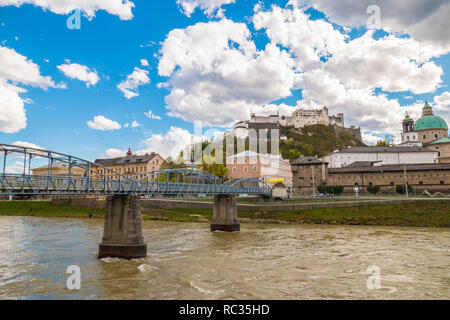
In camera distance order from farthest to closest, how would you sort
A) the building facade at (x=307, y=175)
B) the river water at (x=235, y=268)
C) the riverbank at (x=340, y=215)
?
the building facade at (x=307, y=175)
the riverbank at (x=340, y=215)
the river water at (x=235, y=268)

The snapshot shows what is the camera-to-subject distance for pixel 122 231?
69.4 feet

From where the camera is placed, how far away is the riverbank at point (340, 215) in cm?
3972

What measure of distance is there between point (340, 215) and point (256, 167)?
33.1 meters

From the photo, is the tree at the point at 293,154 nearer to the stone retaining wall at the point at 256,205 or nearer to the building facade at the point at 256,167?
the building facade at the point at 256,167

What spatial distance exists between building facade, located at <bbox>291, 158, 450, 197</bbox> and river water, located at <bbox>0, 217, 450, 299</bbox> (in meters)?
38.7

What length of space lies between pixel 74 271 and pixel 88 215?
39324 millimetres

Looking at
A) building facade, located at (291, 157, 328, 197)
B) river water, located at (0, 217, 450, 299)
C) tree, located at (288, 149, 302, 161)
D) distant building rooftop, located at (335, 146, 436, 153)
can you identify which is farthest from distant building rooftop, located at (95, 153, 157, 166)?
distant building rooftop, located at (335, 146, 436, 153)

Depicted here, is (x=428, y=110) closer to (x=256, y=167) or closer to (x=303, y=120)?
(x=303, y=120)

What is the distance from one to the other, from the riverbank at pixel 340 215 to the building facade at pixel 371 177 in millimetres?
16538

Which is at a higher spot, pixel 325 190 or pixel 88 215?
pixel 325 190

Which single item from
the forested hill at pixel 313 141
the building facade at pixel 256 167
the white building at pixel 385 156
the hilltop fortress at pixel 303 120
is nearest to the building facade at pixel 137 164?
A: the building facade at pixel 256 167
